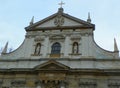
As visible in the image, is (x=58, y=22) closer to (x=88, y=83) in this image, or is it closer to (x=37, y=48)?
(x=37, y=48)

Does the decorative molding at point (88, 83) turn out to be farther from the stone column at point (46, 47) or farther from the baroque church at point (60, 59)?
the stone column at point (46, 47)

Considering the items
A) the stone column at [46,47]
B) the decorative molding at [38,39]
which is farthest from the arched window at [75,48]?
the decorative molding at [38,39]

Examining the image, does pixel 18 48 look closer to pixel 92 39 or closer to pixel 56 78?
pixel 56 78

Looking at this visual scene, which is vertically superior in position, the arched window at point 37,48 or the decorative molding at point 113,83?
the arched window at point 37,48

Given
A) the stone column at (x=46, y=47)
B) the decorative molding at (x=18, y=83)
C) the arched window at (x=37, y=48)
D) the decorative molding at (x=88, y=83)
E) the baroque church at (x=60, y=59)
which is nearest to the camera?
the decorative molding at (x=88, y=83)

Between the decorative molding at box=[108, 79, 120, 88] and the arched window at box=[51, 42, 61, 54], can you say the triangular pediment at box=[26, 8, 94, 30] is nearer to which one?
the arched window at box=[51, 42, 61, 54]

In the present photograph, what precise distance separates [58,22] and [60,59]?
4526 millimetres

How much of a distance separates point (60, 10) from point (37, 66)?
293 inches

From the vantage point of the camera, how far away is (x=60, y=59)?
21.2 m

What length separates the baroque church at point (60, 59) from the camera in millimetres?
19844

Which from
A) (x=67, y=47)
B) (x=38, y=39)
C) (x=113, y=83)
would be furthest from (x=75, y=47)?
(x=113, y=83)

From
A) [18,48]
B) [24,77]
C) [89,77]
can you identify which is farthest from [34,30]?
[89,77]

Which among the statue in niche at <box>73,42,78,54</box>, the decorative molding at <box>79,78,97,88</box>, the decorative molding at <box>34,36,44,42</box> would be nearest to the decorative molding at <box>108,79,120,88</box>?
the decorative molding at <box>79,78,97,88</box>

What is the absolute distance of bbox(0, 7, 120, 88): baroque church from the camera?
65.1ft
